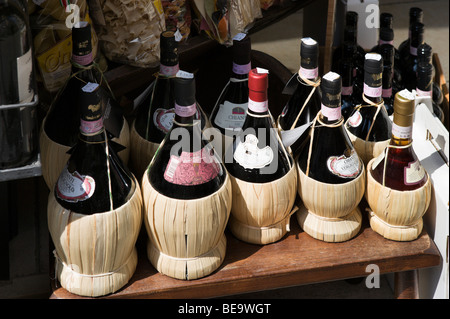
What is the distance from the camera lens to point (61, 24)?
138cm

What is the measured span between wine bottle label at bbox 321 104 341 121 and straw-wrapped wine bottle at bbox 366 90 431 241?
0.39 feet

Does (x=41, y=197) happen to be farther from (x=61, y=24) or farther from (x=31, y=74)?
(x=31, y=74)

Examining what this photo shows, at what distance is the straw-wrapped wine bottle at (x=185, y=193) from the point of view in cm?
123

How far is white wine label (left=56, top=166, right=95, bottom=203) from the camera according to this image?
1.21 m

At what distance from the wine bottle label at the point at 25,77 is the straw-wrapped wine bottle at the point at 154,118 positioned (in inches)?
14.6

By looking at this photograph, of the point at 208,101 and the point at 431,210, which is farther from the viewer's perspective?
the point at 208,101

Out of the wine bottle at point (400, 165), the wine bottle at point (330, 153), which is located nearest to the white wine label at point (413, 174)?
the wine bottle at point (400, 165)

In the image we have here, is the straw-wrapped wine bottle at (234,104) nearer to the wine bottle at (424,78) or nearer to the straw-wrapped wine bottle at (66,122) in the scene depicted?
the straw-wrapped wine bottle at (66,122)

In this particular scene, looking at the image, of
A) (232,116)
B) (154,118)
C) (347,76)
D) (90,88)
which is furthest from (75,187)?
(347,76)

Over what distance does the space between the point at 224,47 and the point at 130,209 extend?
2.33ft

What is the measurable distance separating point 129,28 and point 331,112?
0.51 m

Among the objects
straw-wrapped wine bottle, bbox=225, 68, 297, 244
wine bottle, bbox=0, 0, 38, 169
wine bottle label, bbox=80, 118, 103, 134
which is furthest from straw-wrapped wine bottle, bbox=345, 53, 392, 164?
wine bottle, bbox=0, 0, 38, 169

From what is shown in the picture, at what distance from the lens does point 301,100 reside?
4.94ft
